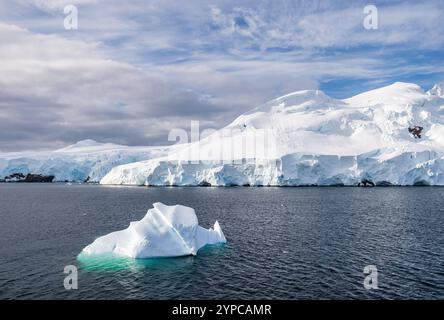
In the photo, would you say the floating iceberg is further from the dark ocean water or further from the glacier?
the glacier

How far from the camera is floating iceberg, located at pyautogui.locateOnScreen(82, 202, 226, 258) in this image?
31953 mm

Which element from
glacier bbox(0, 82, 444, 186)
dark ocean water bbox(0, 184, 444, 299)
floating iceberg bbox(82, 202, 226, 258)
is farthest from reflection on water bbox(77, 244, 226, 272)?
glacier bbox(0, 82, 444, 186)

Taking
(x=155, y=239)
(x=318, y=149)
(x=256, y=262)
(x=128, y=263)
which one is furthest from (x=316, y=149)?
(x=128, y=263)

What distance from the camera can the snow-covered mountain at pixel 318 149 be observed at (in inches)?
4749

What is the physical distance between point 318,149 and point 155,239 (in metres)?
103

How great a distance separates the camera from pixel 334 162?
123m

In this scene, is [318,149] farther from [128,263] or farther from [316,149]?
[128,263]

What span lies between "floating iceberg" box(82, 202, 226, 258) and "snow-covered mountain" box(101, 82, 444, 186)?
89478 millimetres

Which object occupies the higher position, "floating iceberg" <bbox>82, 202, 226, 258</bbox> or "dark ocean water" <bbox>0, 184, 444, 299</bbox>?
"floating iceberg" <bbox>82, 202, 226, 258</bbox>

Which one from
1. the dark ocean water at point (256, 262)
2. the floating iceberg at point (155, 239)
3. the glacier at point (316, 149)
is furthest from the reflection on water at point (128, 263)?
the glacier at point (316, 149)

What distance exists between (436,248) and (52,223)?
45.0 meters

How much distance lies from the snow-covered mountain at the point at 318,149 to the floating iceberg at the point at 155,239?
8948cm

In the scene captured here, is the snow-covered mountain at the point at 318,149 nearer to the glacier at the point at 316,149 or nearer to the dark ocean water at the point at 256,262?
the glacier at the point at 316,149
